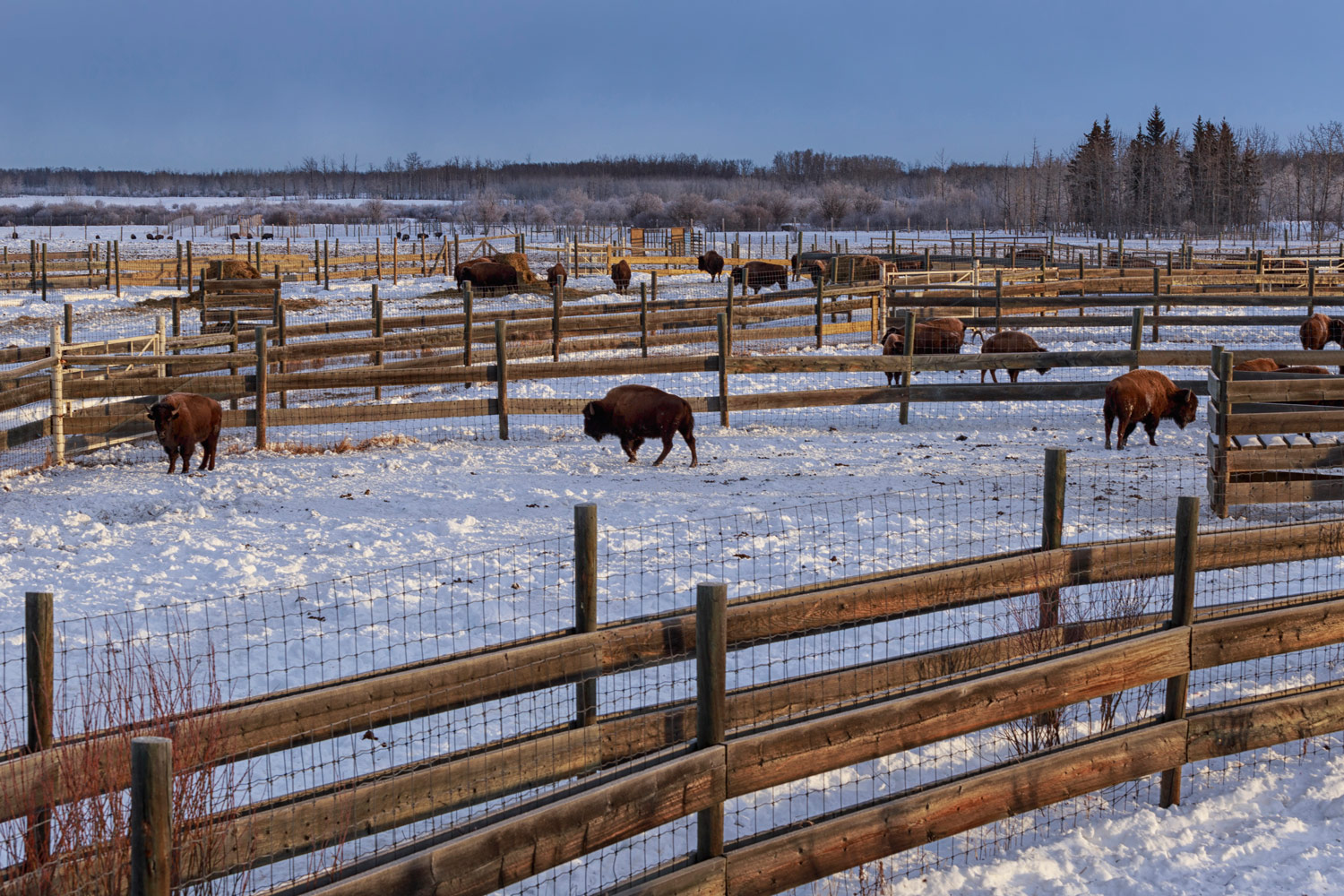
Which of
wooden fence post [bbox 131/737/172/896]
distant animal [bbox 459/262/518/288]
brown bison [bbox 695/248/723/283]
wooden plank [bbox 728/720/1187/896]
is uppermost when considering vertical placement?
brown bison [bbox 695/248/723/283]

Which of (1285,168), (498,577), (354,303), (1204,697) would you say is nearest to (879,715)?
(1204,697)

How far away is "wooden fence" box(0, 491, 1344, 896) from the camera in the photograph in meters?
3.62

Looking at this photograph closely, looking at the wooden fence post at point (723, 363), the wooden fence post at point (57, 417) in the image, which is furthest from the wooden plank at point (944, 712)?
the wooden fence post at point (57, 417)

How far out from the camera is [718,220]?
108 meters

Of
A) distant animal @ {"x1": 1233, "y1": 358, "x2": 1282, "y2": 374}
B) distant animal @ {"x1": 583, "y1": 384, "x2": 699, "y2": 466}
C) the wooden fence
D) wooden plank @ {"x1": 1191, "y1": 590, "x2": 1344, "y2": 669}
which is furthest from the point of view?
distant animal @ {"x1": 1233, "y1": 358, "x2": 1282, "y2": 374}

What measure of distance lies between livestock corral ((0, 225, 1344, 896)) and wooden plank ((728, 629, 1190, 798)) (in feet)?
0.05

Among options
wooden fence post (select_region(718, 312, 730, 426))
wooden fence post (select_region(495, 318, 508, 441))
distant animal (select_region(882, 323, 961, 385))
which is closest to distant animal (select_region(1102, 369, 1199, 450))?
wooden fence post (select_region(718, 312, 730, 426))

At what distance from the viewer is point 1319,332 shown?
880 inches

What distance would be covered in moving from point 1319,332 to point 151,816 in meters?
23.6

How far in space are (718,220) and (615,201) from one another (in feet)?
81.8

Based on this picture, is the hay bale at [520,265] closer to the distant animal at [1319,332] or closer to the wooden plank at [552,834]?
the distant animal at [1319,332]

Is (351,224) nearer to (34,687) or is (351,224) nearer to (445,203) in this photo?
(445,203)

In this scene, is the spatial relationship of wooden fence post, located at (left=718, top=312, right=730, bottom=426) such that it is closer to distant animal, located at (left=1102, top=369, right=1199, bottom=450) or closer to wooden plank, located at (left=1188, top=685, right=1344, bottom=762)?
distant animal, located at (left=1102, top=369, right=1199, bottom=450)

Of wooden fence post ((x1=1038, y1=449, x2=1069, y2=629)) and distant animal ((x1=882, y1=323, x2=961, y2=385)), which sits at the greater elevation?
distant animal ((x1=882, y1=323, x2=961, y2=385))
